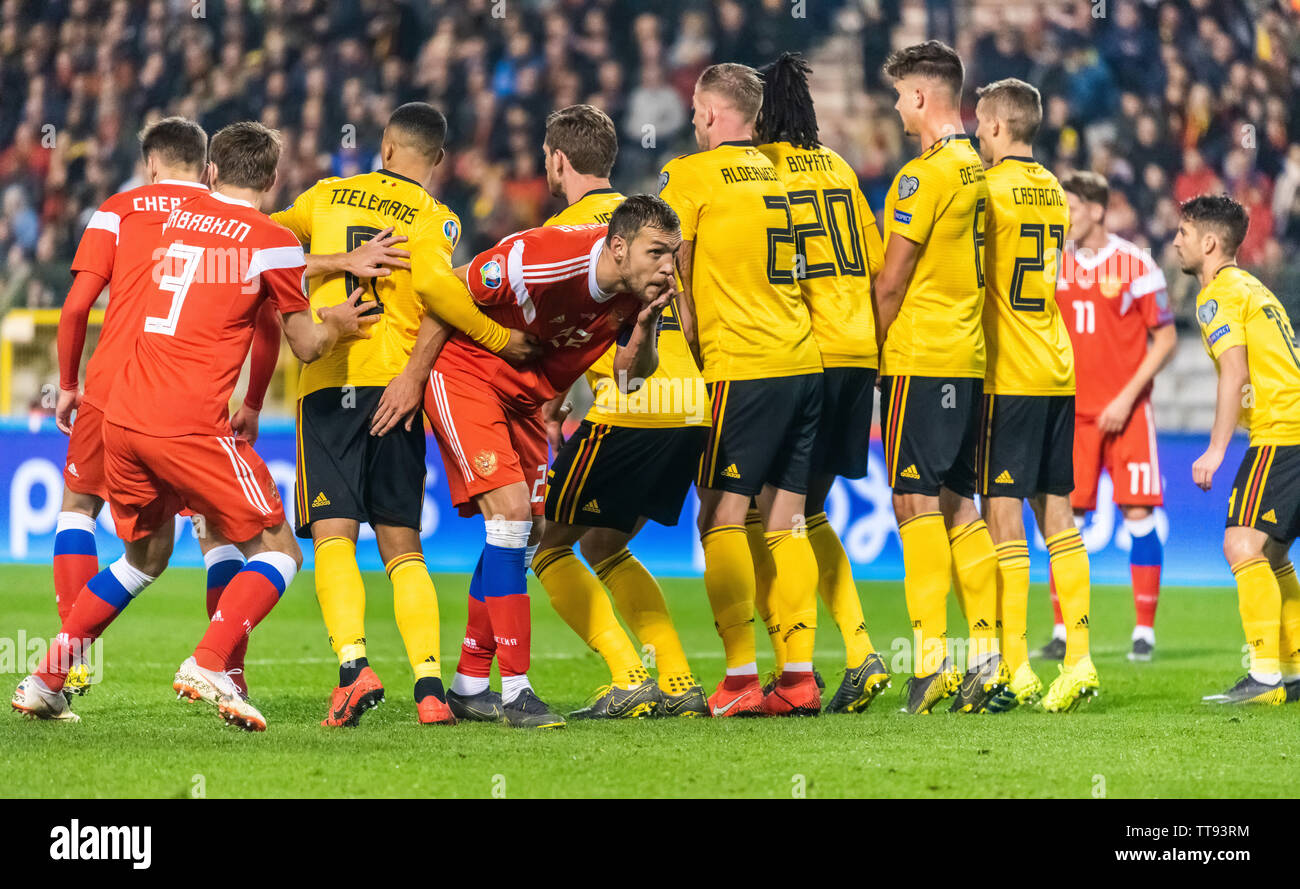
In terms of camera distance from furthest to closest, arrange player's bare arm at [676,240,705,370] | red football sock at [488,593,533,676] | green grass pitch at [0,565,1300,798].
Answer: player's bare arm at [676,240,705,370] < red football sock at [488,593,533,676] < green grass pitch at [0,565,1300,798]

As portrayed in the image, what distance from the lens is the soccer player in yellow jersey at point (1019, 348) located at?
658 centimetres

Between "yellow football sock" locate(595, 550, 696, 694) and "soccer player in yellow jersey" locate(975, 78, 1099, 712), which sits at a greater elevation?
"soccer player in yellow jersey" locate(975, 78, 1099, 712)

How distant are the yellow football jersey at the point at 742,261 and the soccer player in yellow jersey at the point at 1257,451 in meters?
1.96

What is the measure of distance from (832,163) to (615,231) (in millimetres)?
1498

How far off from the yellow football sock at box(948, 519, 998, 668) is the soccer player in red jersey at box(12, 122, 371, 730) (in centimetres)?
269

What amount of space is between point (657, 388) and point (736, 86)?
4.15 ft

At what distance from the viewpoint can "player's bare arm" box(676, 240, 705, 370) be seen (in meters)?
6.06

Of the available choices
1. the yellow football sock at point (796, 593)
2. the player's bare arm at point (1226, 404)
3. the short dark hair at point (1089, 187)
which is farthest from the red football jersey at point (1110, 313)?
the yellow football sock at point (796, 593)

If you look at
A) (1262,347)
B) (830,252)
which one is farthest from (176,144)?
(1262,347)

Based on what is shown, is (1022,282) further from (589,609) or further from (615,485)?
(589,609)

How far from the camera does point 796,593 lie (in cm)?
596

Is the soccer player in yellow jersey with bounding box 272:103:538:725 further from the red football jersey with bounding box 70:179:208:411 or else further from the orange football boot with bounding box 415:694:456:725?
the red football jersey with bounding box 70:179:208:411

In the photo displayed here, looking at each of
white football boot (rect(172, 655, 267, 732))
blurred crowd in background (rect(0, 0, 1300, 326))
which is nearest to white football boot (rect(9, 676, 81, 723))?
white football boot (rect(172, 655, 267, 732))

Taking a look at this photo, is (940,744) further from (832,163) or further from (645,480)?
(832,163)
